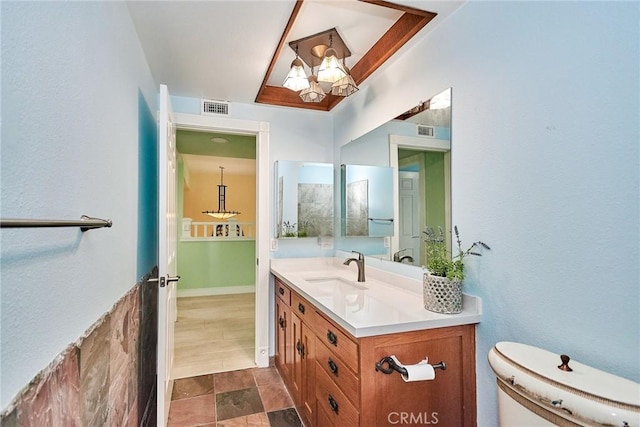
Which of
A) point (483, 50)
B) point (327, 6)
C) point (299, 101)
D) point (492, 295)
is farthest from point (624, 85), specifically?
point (299, 101)

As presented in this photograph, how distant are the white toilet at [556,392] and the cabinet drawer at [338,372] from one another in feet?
1.69

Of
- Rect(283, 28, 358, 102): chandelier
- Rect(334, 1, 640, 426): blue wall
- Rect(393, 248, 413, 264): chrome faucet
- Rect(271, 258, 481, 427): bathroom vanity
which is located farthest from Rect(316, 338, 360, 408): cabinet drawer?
Rect(283, 28, 358, 102): chandelier

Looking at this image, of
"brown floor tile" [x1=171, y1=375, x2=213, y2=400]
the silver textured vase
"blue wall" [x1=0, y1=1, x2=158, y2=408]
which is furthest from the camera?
"brown floor tile" [x1=171, y1=375, x2=213, y2=400]

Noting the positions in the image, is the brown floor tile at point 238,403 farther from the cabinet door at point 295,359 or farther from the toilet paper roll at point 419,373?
the toilet paper roll at point 419,373

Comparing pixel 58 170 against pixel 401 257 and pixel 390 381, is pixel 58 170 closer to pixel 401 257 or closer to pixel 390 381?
pixel 390 381

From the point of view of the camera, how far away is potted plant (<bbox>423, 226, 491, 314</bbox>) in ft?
4.61

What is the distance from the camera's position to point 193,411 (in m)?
2.08

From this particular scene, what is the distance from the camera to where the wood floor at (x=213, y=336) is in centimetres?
272

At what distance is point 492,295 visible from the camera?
1.34 metres

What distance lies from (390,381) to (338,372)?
0.82 feet

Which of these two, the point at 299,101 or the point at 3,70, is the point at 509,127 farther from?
the point at 299,101

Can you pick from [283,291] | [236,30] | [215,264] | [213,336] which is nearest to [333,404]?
[283,291]

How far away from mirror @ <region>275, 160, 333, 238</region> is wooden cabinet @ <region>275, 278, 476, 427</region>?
119cm

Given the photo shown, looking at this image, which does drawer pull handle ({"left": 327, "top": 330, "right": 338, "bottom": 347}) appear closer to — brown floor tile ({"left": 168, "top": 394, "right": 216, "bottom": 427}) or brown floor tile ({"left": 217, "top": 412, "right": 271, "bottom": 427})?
brown floor tile ({"left": 217, "top": 412, "right": 271, "bottom": 427})
